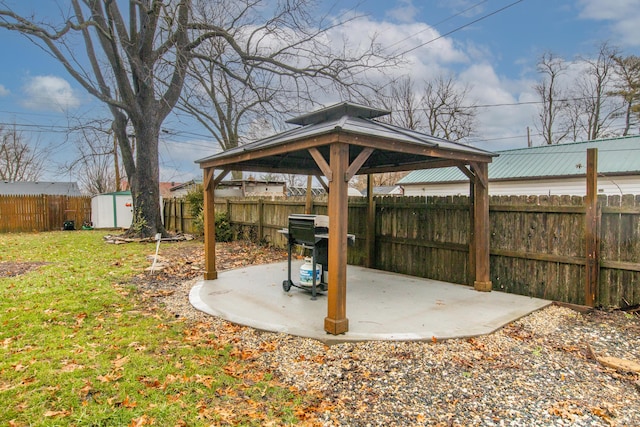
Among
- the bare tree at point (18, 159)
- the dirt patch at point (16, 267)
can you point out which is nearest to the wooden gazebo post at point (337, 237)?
the dirt patch at point (16, 267)

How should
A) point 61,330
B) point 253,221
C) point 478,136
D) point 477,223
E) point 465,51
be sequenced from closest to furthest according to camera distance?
1. point 61,330
2. point 477,223
3. point 253,221
4. point 465,51
5. point 478,136

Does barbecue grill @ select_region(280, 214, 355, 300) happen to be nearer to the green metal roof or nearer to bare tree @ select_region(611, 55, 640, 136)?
the green metal roof

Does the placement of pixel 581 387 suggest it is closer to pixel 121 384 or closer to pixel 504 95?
pixel 121 384

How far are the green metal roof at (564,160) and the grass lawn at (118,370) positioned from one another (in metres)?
13.1

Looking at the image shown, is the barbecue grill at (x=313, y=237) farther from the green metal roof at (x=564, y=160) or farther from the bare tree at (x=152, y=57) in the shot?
the green metal roof at (x=564, y=160)

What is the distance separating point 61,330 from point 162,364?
62.2 inches

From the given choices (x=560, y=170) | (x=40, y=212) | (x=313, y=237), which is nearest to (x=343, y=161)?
(x=313, y=237)

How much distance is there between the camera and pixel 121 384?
2707 millimetres

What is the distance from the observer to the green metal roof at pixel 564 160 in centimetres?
1366

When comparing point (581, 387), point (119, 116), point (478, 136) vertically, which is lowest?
point (581, 387)

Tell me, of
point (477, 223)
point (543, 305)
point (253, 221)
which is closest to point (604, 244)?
point (543, 305)

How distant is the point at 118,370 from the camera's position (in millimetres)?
2928

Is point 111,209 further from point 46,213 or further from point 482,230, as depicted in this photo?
point 482,230

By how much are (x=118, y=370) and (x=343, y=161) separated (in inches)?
106
